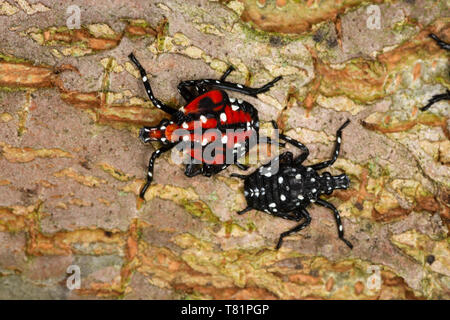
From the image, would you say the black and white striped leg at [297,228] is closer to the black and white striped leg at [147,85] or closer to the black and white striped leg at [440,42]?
the black and white striped leg at [147,85]

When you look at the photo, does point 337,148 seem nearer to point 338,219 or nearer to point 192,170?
point 338,219

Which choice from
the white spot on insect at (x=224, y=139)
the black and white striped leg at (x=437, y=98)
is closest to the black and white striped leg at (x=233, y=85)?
the white spot on insect at (x=224, y=139)

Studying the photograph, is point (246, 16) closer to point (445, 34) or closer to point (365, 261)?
point (445, 34)

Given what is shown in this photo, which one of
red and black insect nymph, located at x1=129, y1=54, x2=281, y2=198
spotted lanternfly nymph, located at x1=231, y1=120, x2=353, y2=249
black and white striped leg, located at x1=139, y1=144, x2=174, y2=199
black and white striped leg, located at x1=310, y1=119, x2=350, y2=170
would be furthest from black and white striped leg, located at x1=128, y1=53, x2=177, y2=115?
black and white striped leg, located at x1=310, y1=119, x2=350, y2=170

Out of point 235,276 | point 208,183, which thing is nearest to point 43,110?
point 208,183

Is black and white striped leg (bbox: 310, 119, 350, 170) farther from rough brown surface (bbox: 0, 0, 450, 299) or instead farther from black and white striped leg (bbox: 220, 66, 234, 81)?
black and white striped leg (bbox: 220, 66, 234, 81)

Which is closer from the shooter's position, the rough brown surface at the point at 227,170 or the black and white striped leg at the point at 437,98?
the rough brown surface at the point at 227,170
